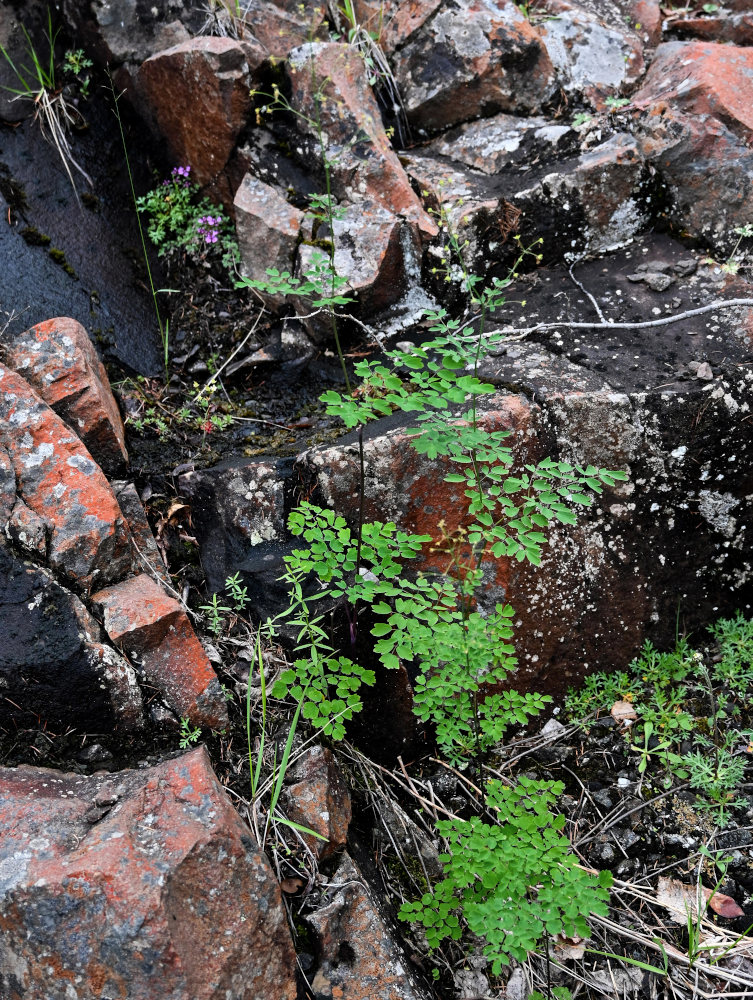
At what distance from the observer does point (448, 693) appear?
223cm

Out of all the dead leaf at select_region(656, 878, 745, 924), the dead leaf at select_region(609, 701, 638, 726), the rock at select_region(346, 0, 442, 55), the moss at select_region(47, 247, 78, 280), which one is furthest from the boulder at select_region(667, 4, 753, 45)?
the dead leaf at select_region(656, 878, 745, 924)

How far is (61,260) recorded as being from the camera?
3291 mm

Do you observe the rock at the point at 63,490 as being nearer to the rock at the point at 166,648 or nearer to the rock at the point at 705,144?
the rock at the point at 166,648

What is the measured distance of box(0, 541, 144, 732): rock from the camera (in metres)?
2.11

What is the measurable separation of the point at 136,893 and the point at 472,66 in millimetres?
4144

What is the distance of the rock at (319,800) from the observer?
2.27m

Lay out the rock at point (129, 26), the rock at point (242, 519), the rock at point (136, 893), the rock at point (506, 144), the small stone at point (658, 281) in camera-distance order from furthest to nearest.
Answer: the rock at point (506, 144) → the rock at point (129, 26) → the small stone at point (658, 281) → the rock at point (242, 519) → the rock at point (136, 893)

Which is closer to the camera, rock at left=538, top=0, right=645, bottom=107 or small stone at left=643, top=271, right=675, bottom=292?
small stone at left=643, top=271, right=675, bottom=292

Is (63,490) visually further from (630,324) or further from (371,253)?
(630,324)

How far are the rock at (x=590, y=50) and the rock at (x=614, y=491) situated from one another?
5.77 ft

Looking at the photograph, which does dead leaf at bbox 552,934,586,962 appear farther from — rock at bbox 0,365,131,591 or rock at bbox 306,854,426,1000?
rock at bbox 0,365,131,591

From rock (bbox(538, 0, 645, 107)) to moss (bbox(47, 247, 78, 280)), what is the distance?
114 inches

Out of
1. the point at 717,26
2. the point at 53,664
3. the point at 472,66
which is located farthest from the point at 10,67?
the point at 717,26

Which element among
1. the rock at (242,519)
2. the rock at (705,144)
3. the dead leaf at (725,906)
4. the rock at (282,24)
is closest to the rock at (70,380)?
the rock at (242,519)
